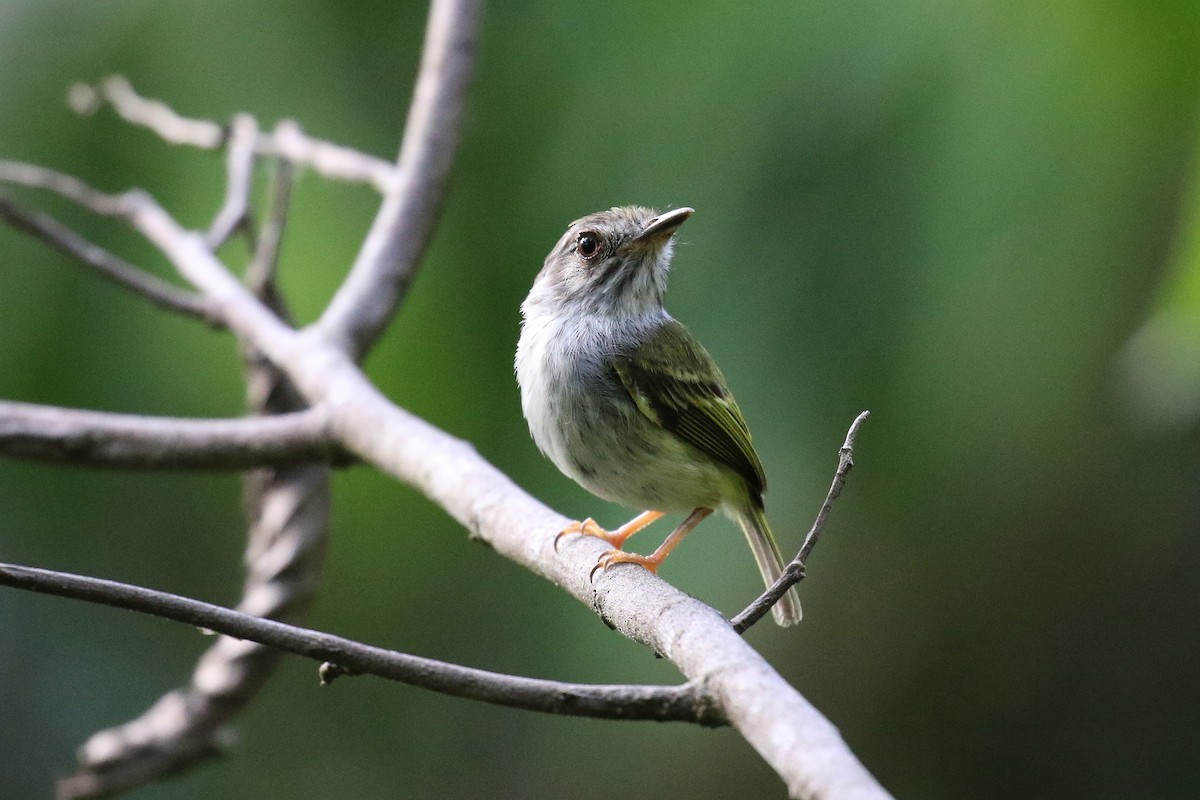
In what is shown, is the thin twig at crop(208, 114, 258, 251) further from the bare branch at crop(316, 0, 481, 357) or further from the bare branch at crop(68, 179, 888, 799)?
the bare branch at crop(316, 0, 481, 357)

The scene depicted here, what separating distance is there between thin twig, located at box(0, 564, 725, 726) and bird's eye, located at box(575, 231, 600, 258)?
195 cm

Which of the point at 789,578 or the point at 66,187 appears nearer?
the point at 789,578

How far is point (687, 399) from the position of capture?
3021mm

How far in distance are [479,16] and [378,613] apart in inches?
80.3

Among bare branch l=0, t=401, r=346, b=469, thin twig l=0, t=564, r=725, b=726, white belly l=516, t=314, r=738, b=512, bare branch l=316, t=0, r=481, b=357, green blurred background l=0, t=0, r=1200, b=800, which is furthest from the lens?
green blurred background l=0, t=0, r=1200, b=800

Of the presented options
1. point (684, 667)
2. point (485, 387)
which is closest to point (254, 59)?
point (485, 387)

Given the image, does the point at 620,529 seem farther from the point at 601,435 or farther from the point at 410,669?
the point at 410,669

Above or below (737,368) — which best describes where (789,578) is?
below

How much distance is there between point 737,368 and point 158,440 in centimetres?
152

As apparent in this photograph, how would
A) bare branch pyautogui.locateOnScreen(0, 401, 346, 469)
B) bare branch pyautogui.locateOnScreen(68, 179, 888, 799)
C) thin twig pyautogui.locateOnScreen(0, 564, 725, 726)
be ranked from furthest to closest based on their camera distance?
1. bare branch pyautogui.locateOnScreen(0, 401, 346, 469)
2. thin twig pyautogui.locateOnScreen(0, 564, 725, 726)
3. bare branch pyautogui.locateOnScreen(68, 179, 888, 799)

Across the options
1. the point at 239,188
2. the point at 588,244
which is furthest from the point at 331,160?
the point at 588,244

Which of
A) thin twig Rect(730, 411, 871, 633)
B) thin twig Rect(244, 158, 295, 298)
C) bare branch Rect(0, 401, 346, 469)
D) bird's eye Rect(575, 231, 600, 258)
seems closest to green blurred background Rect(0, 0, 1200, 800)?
bird's eye Rect(575, 231, 600, 258)

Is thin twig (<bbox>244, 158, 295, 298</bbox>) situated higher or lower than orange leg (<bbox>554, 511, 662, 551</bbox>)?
higher

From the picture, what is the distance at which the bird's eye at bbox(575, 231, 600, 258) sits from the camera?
3172 millimetres
